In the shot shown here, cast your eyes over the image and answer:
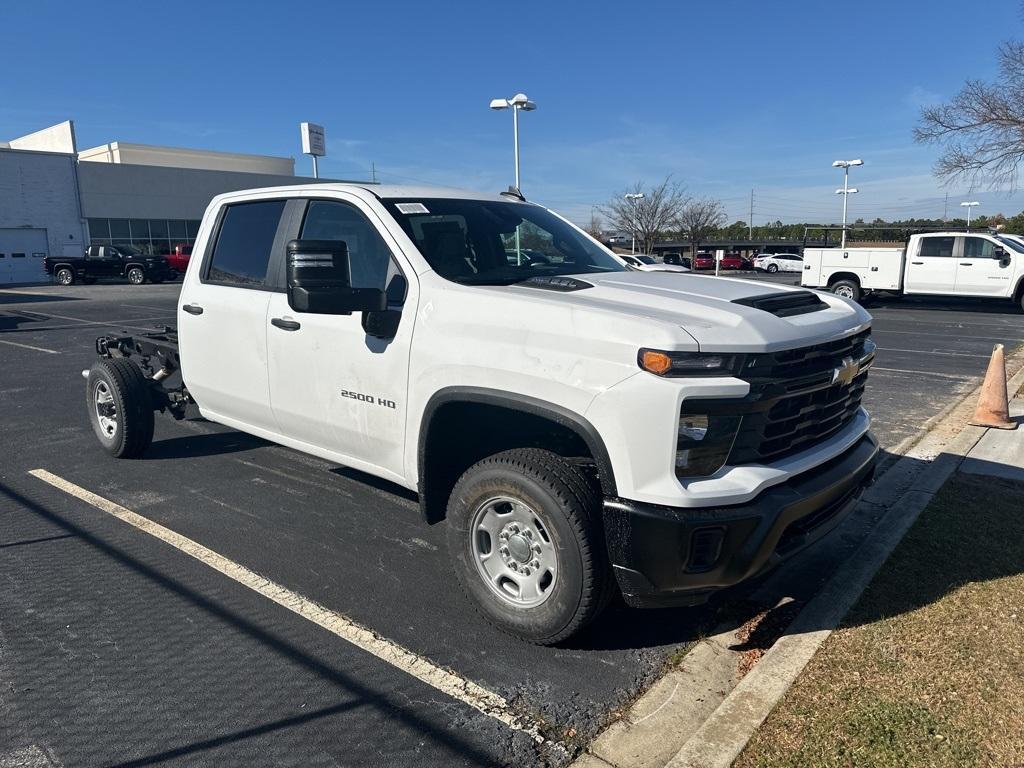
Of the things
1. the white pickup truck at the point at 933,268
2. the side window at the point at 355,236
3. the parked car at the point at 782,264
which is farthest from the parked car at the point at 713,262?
the side window at the point at 355,236

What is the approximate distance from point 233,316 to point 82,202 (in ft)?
139

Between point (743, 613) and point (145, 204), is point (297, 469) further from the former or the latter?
point (145, 204)

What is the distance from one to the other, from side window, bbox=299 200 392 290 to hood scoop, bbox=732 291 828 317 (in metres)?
1.79

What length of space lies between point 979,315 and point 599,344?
67.1 ft

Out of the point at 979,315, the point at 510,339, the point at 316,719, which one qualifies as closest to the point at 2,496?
the point at 316,719

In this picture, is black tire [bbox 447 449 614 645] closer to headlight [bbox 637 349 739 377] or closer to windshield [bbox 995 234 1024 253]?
headlight [bbox 637 349 739 377]

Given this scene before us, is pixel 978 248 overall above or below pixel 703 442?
above

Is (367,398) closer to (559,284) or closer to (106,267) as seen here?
(559,284)

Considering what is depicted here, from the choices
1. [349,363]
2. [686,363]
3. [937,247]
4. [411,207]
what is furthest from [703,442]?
[937,247]

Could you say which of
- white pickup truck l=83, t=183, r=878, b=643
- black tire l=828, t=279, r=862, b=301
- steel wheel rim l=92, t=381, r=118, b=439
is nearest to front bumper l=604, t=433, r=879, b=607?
white pickup truck l=83, t=183, r=878, b=643

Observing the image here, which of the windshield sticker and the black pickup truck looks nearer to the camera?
the windshield sticker

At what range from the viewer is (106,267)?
33.5 m

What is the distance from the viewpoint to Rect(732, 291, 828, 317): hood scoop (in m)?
3.34

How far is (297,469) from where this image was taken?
19.2ft
